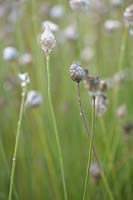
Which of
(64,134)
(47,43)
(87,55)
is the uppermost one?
(87,55)

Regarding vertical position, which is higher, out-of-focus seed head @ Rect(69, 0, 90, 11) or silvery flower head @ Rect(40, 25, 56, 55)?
out-of-focus seed head @ Rect(69, 0, 90, 11)

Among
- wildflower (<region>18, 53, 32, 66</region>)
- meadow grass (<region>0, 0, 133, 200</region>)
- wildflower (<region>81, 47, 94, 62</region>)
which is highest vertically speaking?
wildflower (<region>81, 47, 94, 62</region>)

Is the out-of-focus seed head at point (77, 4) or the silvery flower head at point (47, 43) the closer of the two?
the silvery flower head at point (47, 43)

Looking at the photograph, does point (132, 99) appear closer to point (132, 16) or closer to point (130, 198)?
point (130, 198)

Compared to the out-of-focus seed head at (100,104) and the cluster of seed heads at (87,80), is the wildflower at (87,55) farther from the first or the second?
the cluster of seed heads at (87,80)

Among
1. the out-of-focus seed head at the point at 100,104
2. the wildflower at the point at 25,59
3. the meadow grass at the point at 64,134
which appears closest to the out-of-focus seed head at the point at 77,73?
the out-of-focus seed head at the point at 100,104

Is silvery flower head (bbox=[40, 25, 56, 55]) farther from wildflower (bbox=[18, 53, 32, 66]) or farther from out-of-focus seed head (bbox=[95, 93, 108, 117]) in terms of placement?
wildflower (bbox=[18, 53, 32, 66])

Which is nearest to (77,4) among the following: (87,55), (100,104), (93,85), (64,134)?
(100,104)

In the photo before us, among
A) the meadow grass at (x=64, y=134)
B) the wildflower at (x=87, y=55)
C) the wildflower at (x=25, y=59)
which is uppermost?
the wildflower at (x=87, y=55)

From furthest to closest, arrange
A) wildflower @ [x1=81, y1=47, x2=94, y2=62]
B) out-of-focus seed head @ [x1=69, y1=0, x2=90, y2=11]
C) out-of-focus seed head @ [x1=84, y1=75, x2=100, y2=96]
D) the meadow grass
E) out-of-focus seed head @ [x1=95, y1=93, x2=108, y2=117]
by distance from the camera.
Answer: wildflower @ [x1=81, y1=47, x2=94, y2=62] < the meadow grass < out-of-focus seed head @ [x1=69, y1=0, x2=90, y2=11] < out-of-focus seed head @ [x1=95, y1=93, x2=108, y2=117] < out-of-focus seed head @ [x1=84, y1=75, x2=100, y2=96]

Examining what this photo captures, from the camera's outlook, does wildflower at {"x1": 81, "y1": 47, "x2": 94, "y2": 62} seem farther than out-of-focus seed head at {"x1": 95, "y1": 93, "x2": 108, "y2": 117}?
Yes

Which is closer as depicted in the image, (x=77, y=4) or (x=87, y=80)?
(x=87, y=80)

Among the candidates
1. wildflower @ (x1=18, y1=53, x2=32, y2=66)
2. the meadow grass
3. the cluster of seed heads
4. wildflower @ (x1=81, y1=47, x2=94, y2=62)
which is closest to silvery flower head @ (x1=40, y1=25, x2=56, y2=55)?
the cluster of seed heads

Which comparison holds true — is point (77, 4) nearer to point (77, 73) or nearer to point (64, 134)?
point (77, 73)
